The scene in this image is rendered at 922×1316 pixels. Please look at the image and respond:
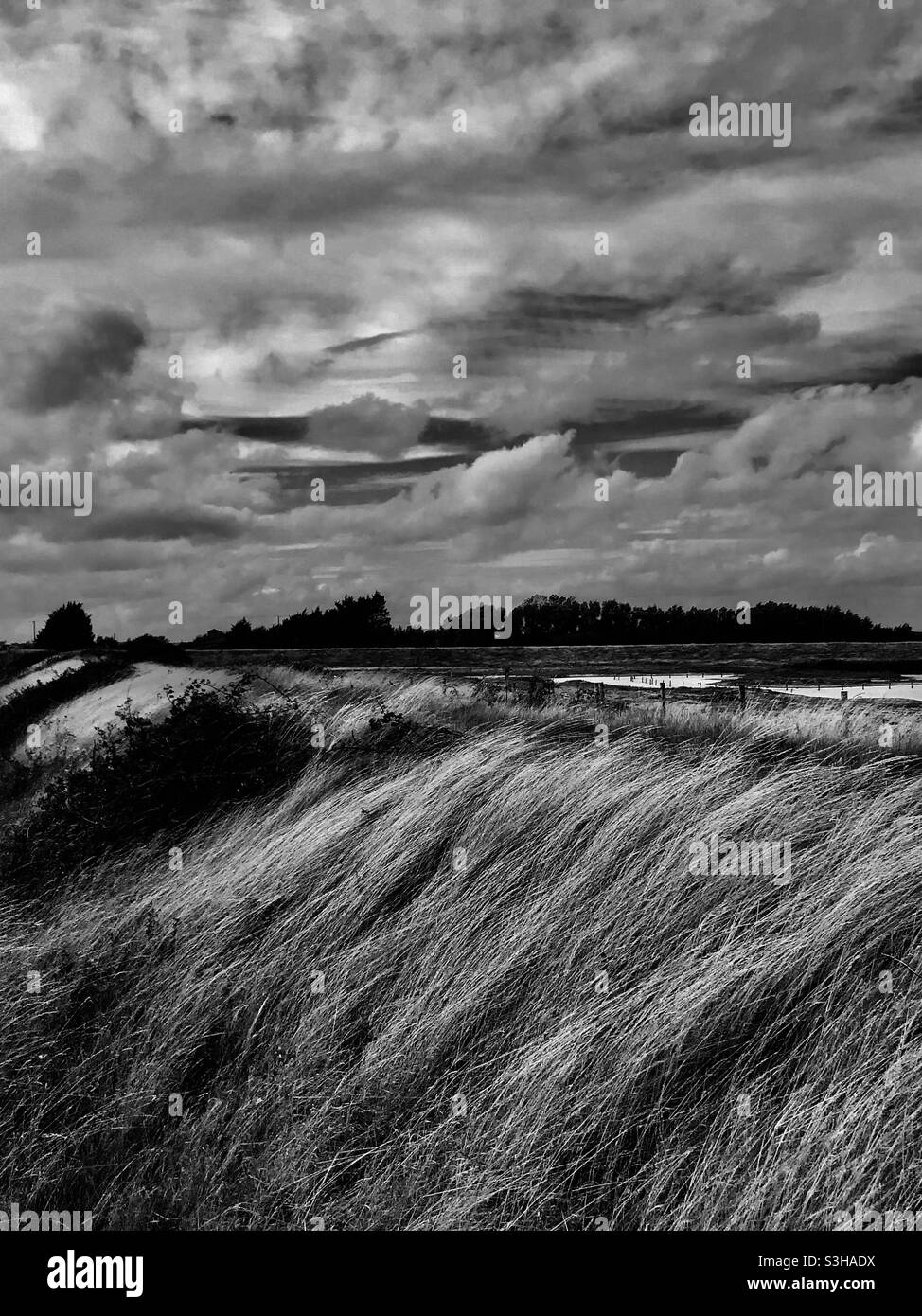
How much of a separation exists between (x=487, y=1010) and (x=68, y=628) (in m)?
61.2

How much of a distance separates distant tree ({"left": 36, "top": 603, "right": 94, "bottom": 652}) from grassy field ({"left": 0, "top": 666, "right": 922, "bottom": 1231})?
56.0 metres

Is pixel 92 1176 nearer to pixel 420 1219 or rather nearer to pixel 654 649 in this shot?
pixel 420 1219

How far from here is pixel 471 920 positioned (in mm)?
5039

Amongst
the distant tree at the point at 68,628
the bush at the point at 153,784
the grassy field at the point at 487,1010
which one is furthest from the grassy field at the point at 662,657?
the grassy field at the point at 487,1010

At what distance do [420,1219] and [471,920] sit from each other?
6.74ft

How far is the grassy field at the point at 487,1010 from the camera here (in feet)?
10.5

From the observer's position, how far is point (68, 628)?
59.8 metres

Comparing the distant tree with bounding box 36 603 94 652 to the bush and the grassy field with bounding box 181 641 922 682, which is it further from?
the bush

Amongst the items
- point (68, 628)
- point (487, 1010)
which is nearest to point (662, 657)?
point (68, 628)

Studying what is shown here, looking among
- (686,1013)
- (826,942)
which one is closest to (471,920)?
(686,1013)

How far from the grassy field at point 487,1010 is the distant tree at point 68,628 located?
56.0 metres

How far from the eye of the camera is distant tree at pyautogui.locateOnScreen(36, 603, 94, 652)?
195 feet

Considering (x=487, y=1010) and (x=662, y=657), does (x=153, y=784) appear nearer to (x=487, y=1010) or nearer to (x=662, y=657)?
(x=487, y=1010)

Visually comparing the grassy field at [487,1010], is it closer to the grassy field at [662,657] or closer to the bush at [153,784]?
the bush at [153,784]
